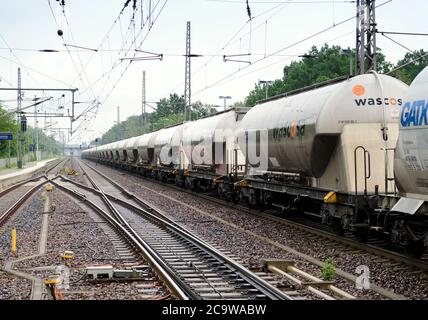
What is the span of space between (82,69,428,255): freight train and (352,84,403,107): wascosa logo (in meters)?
0.02

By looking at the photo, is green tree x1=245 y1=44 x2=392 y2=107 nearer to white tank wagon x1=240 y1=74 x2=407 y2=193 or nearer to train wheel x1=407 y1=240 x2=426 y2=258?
white tank wagon x1=240 y1=74 x2=407 y2=193

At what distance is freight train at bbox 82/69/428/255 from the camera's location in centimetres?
1003

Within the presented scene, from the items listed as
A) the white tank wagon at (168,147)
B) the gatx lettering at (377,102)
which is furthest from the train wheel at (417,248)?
the white tank wagon at (168,147)

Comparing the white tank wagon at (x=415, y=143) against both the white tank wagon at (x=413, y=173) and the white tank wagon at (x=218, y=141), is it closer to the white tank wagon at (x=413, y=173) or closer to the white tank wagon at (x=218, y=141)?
the white tank wagon at (x=413, y=173)

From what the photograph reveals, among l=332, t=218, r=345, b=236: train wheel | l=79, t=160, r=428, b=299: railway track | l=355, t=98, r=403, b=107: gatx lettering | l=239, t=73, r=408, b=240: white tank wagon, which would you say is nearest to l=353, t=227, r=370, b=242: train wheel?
l=239, t=73, r=408, b=240: white tank wagon

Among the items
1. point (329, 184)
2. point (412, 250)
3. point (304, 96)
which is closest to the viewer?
point (412, 250)

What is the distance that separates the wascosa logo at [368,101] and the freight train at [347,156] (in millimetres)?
21

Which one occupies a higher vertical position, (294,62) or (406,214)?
(294,62)

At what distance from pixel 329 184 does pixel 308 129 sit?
137cm

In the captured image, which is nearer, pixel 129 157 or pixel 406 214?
pixel 406 214

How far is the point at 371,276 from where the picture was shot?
9.78 meters
